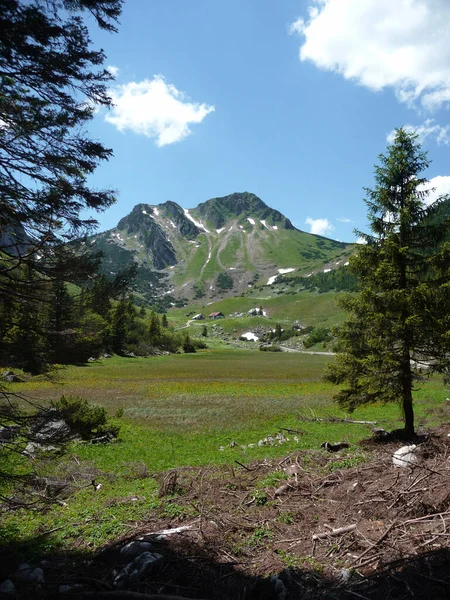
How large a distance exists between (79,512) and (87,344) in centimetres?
495

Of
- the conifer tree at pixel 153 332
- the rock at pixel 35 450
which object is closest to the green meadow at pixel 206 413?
the rock at pixel 35 450

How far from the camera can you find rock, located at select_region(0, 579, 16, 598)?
5.31 metres

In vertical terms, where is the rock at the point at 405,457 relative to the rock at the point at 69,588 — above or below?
above

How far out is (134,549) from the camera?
655 cm

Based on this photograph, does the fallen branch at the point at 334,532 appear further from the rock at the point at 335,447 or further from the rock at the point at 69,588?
the rock at the point at 335,447

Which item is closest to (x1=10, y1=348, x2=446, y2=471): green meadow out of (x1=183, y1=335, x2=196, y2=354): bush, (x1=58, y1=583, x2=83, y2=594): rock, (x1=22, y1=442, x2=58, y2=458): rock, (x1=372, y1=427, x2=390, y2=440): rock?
(x1=22, y1=442, x2=58, y2=458): rock

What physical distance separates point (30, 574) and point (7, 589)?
0.63 metres

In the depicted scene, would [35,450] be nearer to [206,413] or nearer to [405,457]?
[405,457]

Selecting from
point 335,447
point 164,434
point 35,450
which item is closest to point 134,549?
point 35,450

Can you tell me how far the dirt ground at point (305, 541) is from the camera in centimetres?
511

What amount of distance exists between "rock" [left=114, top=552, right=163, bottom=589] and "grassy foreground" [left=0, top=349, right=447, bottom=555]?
189 cm

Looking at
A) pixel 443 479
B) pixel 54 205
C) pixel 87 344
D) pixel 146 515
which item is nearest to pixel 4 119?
pixel 54 205

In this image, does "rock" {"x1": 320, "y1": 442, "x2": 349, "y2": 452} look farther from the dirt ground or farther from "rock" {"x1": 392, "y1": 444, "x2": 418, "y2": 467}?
the dirt ground

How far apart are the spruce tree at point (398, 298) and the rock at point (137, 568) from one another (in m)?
10.9
